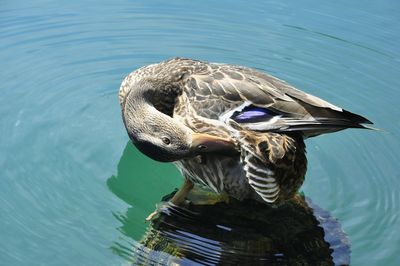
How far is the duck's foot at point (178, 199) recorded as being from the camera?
16.6 feet

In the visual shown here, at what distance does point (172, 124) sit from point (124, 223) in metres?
0.90

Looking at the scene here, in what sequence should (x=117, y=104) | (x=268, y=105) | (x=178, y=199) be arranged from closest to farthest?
(x=268, y=105) < (x=178, y=199) < (x=117, y=104)

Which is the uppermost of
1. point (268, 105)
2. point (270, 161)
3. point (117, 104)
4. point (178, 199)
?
point (268, 105)

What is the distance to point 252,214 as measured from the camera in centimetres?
504

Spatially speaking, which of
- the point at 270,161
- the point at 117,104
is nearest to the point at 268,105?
the point at 270,161

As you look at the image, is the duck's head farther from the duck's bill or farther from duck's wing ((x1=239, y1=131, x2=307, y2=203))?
duck's wing ((x1=239, y1=131, x2=307, y2=203))

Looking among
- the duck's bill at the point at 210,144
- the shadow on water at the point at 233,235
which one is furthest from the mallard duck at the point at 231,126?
the shadow on water at the point at 233,235

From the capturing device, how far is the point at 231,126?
15.8ft

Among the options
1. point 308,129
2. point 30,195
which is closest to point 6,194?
point 30,195

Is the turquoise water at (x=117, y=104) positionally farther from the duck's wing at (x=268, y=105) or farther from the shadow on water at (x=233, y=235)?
the duck's wing at (x=268, y=105)

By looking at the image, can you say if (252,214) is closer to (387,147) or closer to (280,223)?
(280,223)

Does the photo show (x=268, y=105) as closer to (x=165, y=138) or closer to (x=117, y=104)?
(x=165, y=138)

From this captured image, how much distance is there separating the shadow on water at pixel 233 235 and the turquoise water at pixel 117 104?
64mm

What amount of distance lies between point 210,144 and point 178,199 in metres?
0.79
